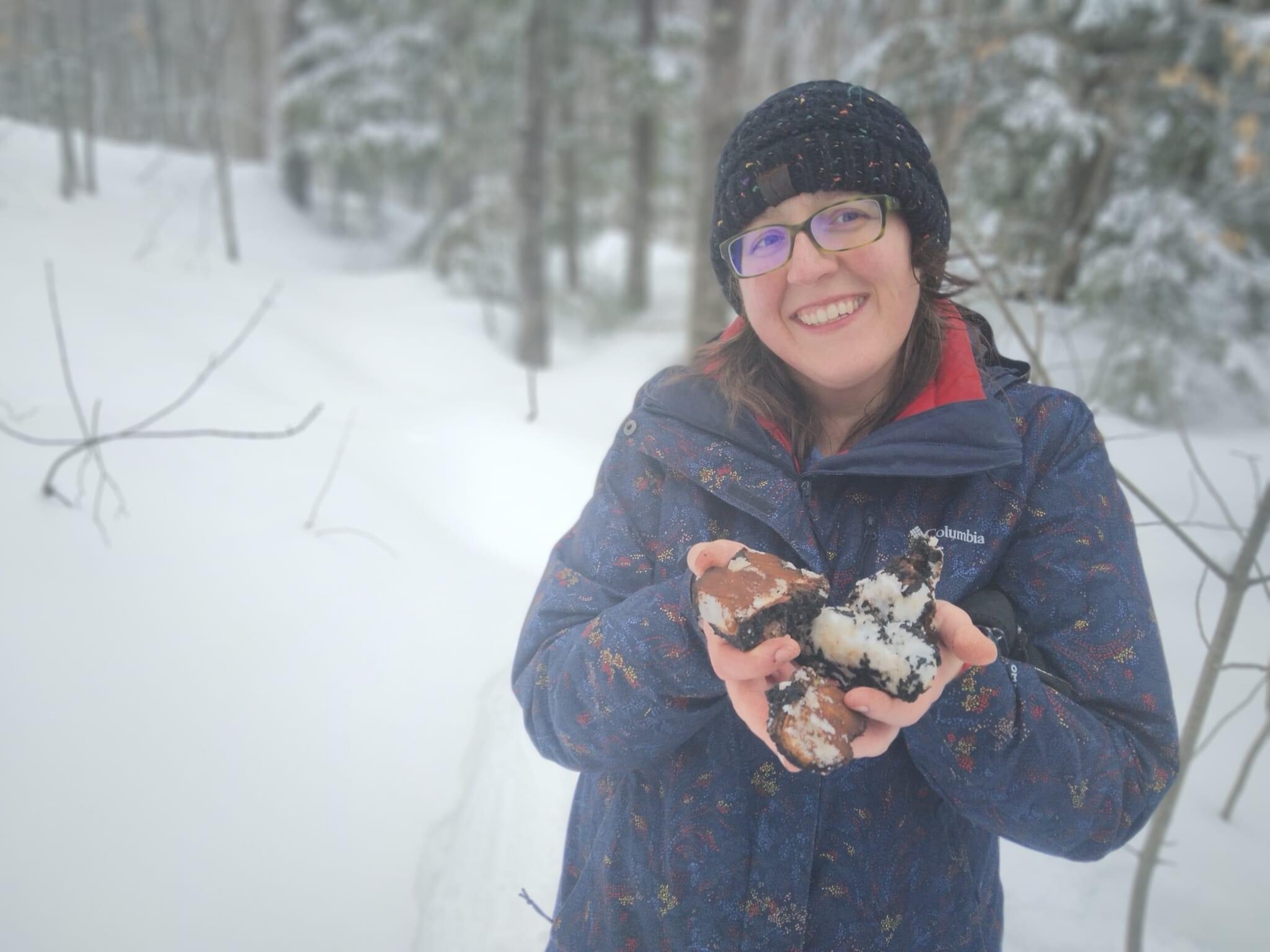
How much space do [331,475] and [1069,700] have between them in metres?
3.33

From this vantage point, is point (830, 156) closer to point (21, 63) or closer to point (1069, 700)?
point (1069, 700)

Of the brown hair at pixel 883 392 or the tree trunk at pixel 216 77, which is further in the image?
the tree trunk at pixel 216 77

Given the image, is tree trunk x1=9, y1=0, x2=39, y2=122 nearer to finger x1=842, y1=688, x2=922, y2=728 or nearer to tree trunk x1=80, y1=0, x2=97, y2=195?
tree trunk x1=80, y1=0, x2=97, y2=195

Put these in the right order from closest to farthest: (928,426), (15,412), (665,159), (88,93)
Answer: (928,426) → (15,412) → (88,93) → (665,159)

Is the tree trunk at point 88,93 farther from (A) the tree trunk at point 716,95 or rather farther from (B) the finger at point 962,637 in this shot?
(B) the finger at point 962,637

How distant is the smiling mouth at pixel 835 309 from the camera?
1.21 metres

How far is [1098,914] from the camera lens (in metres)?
2.05

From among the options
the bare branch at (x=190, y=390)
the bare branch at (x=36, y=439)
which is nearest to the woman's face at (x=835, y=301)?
the bare branch at (x=190, y=390)

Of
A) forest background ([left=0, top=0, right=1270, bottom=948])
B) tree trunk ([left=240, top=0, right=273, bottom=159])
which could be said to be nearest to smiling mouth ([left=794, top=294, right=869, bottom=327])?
forest background ([left=0, top=0, right=1270, bottom=948])

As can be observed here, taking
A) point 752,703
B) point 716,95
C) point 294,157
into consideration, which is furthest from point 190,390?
point 294,157

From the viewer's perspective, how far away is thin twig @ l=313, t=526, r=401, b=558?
3.23 meters

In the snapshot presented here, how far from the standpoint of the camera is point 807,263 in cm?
120

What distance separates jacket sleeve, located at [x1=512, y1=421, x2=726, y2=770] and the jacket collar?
0.48 ft

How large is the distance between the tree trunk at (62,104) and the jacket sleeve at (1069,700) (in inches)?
431
